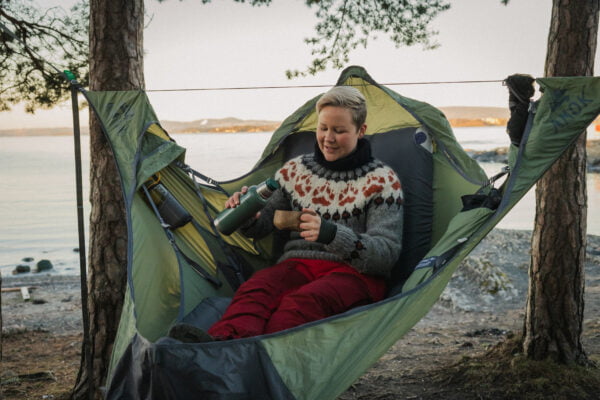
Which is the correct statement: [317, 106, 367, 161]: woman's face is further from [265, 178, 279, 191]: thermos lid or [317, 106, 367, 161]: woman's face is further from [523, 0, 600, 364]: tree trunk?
[523, 0, 600, 364]: tree trunk

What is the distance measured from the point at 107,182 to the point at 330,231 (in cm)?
109

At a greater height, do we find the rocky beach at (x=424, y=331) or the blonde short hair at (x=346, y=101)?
the blonde short hair at (x=346, y=101)

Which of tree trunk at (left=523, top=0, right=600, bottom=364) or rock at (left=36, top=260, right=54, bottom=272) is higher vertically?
tree trunk at (left=523, top=0, right=600, bottom=364)

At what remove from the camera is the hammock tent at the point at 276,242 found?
4.17ft

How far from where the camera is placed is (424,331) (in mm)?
3643

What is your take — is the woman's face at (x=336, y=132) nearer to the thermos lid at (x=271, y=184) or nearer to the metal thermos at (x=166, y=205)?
the thermos lid at (x=271, y=184)

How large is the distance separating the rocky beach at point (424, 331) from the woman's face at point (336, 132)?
3.94ft

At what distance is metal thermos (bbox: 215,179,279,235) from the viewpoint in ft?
5.64

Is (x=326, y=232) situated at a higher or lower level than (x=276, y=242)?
higher

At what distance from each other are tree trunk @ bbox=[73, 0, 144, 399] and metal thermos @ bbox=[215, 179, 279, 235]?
26.6 inches

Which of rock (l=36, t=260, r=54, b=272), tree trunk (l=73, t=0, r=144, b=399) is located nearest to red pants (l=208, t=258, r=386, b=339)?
tree trunk (l=73, t=0, r=144, b=399)

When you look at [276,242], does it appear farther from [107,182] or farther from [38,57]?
[38,57]

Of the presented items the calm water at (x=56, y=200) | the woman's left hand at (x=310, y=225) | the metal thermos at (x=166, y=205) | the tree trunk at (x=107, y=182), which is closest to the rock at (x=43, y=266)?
the calm water at (x=56, y=200)

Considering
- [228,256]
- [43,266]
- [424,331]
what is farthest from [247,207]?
[43,266]
